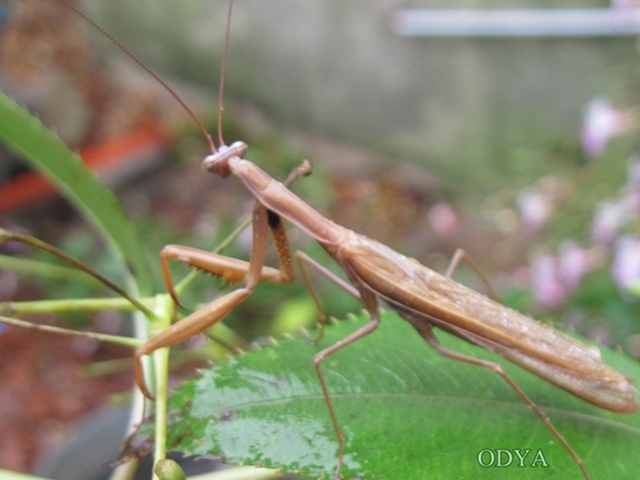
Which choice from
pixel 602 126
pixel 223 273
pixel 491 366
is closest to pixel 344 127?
pixel 602 126

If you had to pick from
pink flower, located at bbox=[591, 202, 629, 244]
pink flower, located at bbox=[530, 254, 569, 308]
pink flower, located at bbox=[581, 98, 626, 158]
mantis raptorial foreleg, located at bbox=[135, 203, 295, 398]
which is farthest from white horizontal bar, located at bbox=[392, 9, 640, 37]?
mantis raptorial foreleg, located at bbox=[135, 203, 295, 398]

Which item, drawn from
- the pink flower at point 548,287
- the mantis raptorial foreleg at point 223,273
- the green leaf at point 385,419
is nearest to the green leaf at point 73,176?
the mantis raptorial foreleg at point 223,273

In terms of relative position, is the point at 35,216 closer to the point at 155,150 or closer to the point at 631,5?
the point at 155,150

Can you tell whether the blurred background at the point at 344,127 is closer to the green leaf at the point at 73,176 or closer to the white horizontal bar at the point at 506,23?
the white horizontal bar at the point at 506,23

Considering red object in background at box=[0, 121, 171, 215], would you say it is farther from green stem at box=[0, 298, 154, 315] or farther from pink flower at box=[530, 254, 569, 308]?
green stem at box=[0, 298, 154, 315]

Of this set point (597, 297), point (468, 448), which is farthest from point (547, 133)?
point (468, 448)

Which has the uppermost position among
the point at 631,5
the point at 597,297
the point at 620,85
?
the point at 620,85
